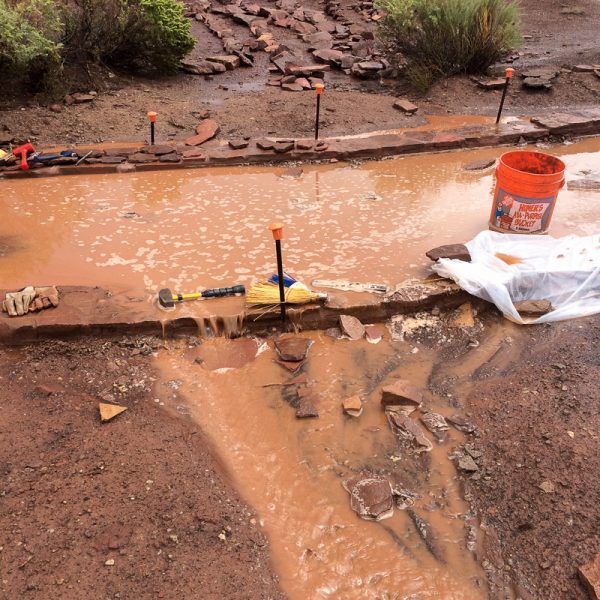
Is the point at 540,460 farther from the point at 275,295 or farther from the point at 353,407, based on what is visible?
the point at 275,295

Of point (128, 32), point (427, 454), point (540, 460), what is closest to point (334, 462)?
point (427, 454)

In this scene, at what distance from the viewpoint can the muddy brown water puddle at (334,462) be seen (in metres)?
2.73

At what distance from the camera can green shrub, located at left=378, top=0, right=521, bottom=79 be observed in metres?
9.15

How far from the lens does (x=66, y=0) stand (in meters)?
9.07

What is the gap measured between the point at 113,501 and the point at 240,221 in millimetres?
3240

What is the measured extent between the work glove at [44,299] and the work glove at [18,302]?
0.12 ft

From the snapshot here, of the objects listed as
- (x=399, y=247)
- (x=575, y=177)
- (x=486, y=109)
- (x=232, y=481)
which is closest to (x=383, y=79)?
(x=486, y=109)

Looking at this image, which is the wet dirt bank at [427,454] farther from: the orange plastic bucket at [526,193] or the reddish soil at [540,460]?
the orange plastic bucket at [526,193]

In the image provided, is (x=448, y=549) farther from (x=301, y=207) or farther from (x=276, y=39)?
(x=276, y=39)

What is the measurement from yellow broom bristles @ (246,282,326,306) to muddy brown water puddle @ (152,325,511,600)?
0.91 ft

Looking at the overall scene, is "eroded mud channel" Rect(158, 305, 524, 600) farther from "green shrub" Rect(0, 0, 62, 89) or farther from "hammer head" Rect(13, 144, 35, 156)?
"green shrub" Rect(0, 0, 62, 89)

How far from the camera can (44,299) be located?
13.8 feet

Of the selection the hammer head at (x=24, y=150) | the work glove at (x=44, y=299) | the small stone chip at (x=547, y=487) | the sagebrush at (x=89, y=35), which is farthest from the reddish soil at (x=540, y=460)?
the sagebrush at (x=89, y=35)

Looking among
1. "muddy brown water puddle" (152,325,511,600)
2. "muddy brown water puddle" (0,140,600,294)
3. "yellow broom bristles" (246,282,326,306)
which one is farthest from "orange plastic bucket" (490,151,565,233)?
"yellow broom bristles" (246,282,326,306)
